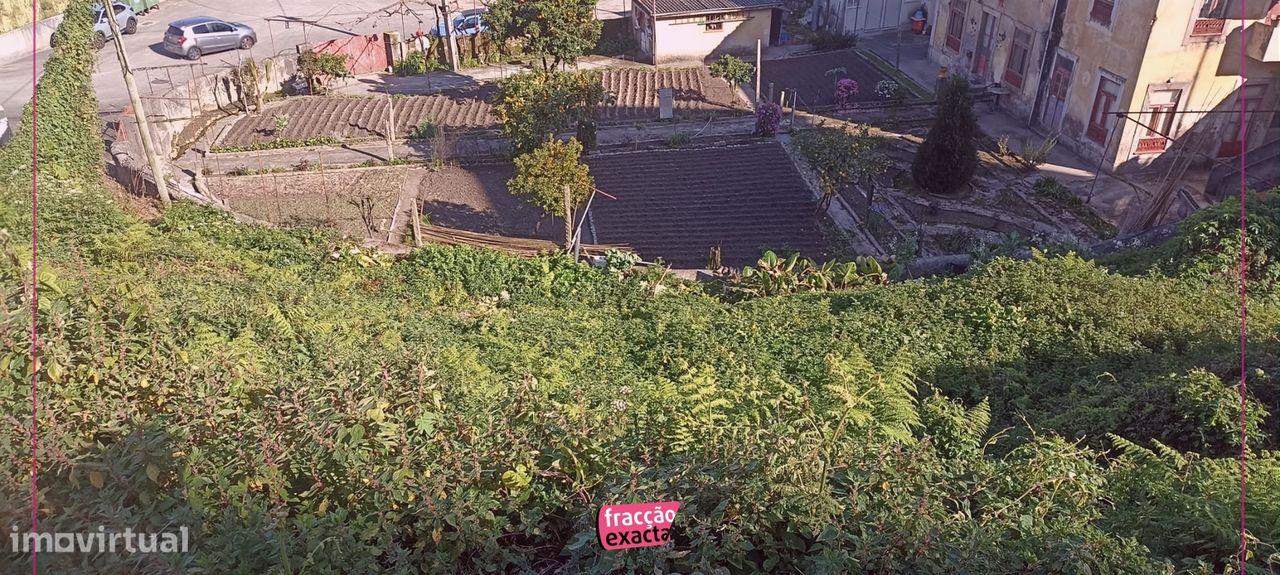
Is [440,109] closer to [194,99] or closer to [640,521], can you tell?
[194,99]

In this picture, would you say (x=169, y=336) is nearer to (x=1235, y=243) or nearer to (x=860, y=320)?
(x=860, y=320)

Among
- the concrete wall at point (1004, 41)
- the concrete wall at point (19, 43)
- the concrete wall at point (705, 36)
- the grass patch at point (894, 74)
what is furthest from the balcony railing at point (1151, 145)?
the concrete wall at point (19, 43)

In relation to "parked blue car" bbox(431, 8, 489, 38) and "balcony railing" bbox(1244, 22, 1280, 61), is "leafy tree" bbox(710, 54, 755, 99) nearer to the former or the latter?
"parked blue car" bbox(431, 8, 489, 38)

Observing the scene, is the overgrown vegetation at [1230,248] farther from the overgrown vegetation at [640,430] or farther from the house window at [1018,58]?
the house window at [1018,58]

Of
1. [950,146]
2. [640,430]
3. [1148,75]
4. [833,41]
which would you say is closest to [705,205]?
[950,146]

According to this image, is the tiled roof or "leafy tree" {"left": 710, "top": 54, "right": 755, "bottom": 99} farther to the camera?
the tiled roof

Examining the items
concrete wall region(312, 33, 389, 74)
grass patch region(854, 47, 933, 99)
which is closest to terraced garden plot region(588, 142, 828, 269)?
grass patch region(854, 47, 933, 99)

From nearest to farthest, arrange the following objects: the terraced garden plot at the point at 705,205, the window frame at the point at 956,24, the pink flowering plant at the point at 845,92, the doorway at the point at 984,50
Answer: the terraced garden plot at the point at 705,205 → the pink flowering plant at the point at 845,92 → the doorway at the point at 984,50 → the window frame at the point at 956,24

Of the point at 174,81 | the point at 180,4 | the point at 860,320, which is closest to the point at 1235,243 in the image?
the point at 860,320
